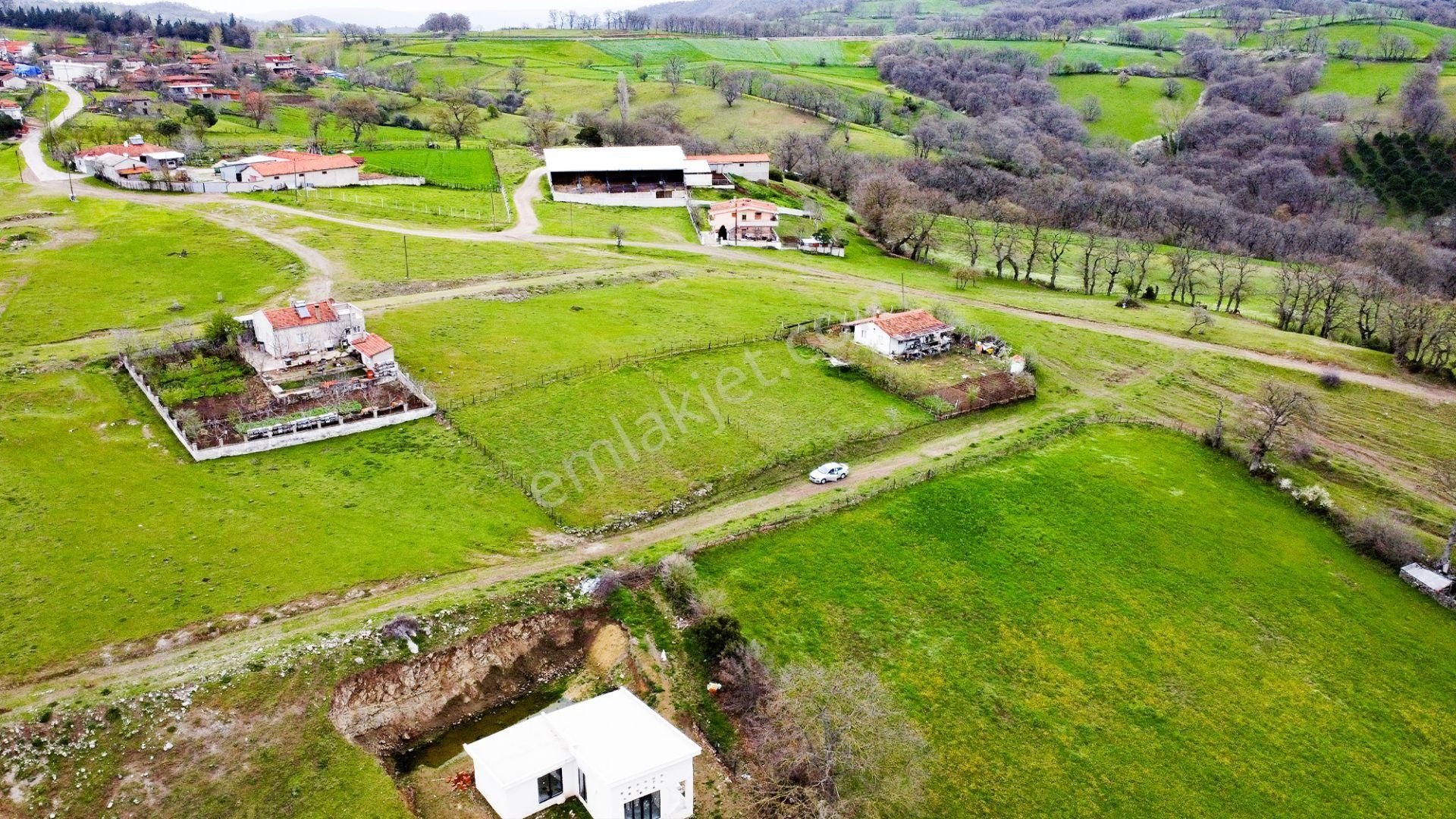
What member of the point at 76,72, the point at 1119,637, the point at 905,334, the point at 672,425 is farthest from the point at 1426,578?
the point at 76,72

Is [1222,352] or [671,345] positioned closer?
[671,345]

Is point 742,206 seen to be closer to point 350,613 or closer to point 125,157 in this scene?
point 125,157

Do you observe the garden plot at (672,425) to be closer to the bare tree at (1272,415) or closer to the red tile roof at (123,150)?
the bare tree at (1272,415)

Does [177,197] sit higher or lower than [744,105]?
lower

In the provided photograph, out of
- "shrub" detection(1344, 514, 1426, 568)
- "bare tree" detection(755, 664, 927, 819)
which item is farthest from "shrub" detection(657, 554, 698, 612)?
"shrub" detection(1344, 514, 1426, 568)

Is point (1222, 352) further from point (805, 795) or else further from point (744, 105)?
point (744, 105)

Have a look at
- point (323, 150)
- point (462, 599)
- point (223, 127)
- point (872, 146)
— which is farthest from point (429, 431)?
point (872, 146)

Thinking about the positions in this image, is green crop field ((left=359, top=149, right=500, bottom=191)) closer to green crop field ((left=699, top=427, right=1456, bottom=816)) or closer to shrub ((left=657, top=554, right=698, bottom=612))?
shrub ((left=657, top=554, right=698, bottom=612))
